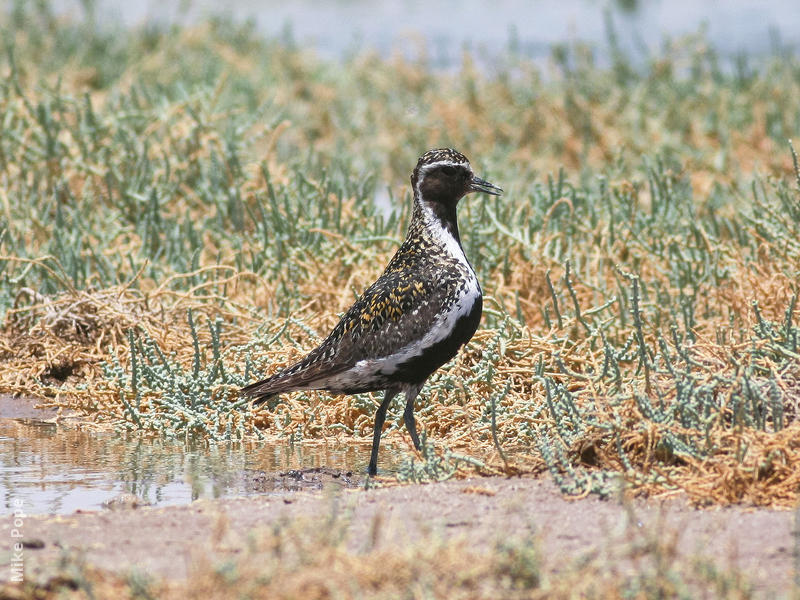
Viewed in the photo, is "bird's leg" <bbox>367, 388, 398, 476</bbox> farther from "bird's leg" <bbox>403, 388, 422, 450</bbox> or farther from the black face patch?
the black face patch

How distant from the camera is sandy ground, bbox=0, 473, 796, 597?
466 centimetres

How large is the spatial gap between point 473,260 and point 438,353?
123 inches

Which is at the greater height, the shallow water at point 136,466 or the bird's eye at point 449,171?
the bird's eye at point 449,171

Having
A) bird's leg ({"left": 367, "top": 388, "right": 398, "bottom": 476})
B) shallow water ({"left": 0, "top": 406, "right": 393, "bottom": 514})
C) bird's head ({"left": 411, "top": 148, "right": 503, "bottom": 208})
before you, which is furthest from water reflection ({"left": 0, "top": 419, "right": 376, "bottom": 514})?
bird's head ({"left": 411, "top": 148, "right": 503, "bottom": 208})

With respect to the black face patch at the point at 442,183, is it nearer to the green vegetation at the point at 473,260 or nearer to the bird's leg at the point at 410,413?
the green vegetation at the point at 473,260

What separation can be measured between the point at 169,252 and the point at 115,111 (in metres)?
2.89

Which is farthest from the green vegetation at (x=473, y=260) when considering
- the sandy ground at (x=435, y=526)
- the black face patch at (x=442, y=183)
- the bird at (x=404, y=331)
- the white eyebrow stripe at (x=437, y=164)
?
the white eyebrow stripe at (x=437, y=164)

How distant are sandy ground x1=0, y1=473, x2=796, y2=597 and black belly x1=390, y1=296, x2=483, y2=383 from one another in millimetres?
978

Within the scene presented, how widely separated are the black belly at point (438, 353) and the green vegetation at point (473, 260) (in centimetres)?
53

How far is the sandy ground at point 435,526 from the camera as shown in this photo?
4656mm

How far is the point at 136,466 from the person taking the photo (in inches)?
280

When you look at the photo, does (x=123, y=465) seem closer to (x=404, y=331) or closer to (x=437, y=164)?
(x=404, y=331)

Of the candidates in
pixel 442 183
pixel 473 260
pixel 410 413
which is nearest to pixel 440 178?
pixel 442 183

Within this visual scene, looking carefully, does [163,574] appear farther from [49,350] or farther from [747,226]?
[747,226]
